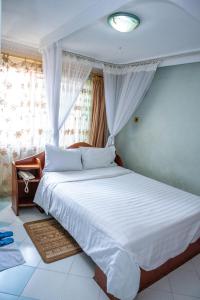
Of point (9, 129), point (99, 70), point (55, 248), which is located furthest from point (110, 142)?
point (55, 248)

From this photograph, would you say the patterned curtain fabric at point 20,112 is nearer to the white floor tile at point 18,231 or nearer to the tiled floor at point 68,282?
the white floor tile at point 18,231

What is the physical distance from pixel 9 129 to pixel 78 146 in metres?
1.14

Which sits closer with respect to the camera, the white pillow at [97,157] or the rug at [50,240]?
the rug at [50,240]

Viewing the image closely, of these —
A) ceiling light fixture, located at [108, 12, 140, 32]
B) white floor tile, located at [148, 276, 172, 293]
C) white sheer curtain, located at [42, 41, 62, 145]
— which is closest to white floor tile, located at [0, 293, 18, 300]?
white floor tile, located at [148, 276, 172, 293]

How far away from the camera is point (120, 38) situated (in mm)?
2688

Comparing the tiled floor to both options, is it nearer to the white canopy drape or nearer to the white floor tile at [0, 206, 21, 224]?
the white floor tile at [0, 206, 21, 224]

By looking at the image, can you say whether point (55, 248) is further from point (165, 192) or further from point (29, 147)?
point (29, 147)

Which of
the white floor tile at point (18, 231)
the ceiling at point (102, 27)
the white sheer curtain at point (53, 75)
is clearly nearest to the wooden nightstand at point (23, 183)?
the white floor tile at point (18, 231)

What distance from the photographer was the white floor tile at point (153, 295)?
1.91m

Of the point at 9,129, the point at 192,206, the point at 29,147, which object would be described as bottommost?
the point at 192,206

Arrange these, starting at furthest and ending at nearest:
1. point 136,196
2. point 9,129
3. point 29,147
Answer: point 29,147
point 9,129
point 136,196

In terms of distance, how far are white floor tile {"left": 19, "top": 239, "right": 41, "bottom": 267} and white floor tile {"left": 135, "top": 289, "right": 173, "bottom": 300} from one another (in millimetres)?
1025

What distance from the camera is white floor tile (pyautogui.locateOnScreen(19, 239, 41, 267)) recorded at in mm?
2219

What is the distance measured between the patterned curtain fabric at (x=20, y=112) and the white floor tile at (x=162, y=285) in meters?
2.57
